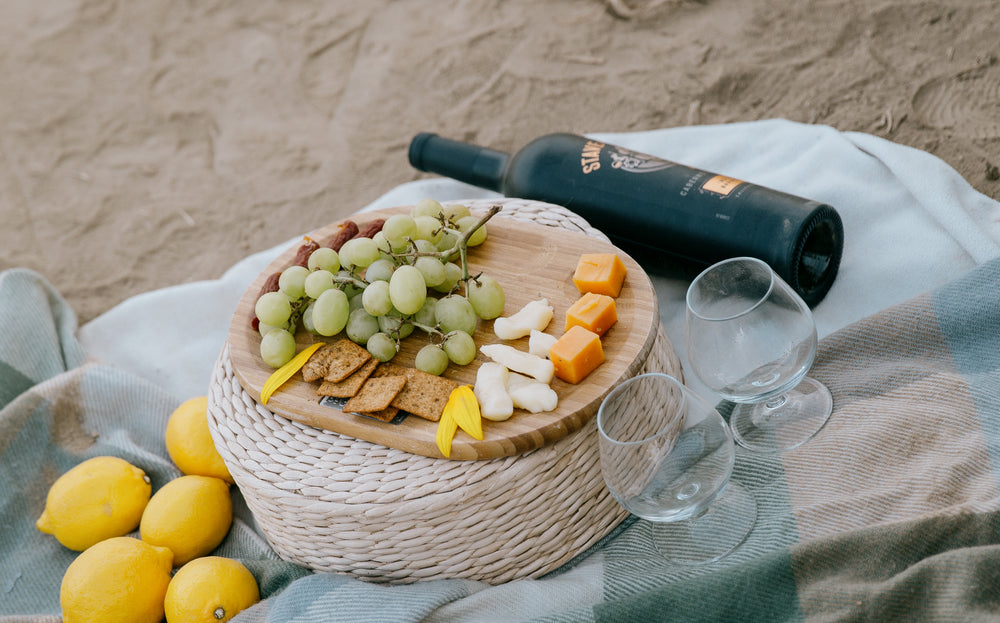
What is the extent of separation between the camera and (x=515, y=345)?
1308mm

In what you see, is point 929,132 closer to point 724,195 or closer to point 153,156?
point 724,195

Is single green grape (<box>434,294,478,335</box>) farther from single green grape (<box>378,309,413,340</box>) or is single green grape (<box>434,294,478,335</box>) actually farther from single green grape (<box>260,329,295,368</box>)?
single green grape (<box>260,329,295,368</box>)

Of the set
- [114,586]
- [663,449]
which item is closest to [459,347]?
[663,449]

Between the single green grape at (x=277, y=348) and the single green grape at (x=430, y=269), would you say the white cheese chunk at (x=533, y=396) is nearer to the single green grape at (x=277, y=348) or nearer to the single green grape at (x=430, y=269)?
the single green grape at (x=430, y=269)

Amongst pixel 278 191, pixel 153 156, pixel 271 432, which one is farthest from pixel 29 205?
pixel 271 432

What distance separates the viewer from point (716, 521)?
1203 millimetres

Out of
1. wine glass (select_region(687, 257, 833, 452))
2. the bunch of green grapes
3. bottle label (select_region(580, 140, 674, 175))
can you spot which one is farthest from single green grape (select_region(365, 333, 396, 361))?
bottle label (select_region(580, 140, 674, 175))

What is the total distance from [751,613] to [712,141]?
1.22 meters

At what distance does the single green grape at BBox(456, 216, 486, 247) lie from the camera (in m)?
1.49

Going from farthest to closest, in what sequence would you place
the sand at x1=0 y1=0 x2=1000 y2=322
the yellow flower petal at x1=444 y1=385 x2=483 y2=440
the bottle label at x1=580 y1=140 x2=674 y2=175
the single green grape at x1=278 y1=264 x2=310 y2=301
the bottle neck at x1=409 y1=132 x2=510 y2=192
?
the sand at x1=0 y1=0 x2=1000 y2=322
the bottle neck at x1=409 y1=132 x2=510 y2=192
the bottle label at x1=580 y1=140 x2=674 y2=175
the single green grape at x1=278 y1=264 x2=310 y2=301
the yellow flower petal at x1=444 y1=385 x2=483 y2=440

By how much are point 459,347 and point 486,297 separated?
0.10 meters

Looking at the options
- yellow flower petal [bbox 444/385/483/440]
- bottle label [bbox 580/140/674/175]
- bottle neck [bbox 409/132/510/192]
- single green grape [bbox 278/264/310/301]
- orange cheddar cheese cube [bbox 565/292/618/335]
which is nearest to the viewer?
yellow flower petal [bbox 444/385/483/440]

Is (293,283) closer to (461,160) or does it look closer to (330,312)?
(330,312)

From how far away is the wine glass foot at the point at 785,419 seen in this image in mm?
1277
